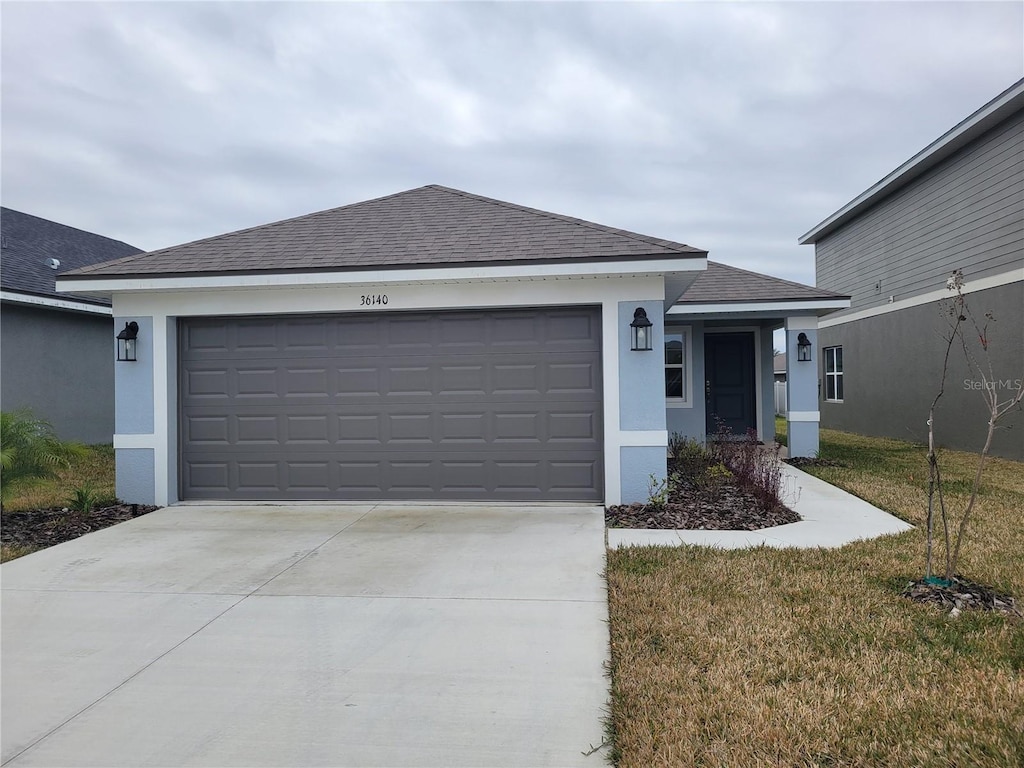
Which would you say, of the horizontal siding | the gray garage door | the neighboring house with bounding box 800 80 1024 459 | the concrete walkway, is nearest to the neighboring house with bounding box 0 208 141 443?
the gray garage door

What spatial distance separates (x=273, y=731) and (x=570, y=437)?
5.34 m

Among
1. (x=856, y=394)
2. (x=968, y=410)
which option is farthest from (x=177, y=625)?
(x=856, y=394)

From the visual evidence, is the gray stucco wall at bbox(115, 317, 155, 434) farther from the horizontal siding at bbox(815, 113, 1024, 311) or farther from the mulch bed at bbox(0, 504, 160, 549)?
the horizontal siding at bbox(815, 113, 1024, 311)

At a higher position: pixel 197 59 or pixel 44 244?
pixel 197 59

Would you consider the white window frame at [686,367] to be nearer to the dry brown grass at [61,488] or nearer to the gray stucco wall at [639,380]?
the gray stucco wall at [639,380]

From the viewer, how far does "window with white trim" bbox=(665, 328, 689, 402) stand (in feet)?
45.9

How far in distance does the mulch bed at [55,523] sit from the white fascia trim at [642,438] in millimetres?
5816

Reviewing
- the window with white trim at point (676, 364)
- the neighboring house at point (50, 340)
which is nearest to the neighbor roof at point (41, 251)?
the neighboring house at point (50, 340)

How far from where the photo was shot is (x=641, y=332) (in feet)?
25.0

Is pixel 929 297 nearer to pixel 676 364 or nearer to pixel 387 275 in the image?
pixel 676 364

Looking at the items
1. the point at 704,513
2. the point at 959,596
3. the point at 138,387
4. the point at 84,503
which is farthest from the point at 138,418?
the point at 959,596

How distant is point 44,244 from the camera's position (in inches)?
605

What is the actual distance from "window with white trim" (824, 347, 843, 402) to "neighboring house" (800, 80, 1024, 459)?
0.16ft

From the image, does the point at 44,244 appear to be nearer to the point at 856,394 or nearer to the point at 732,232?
the point at 856,394
